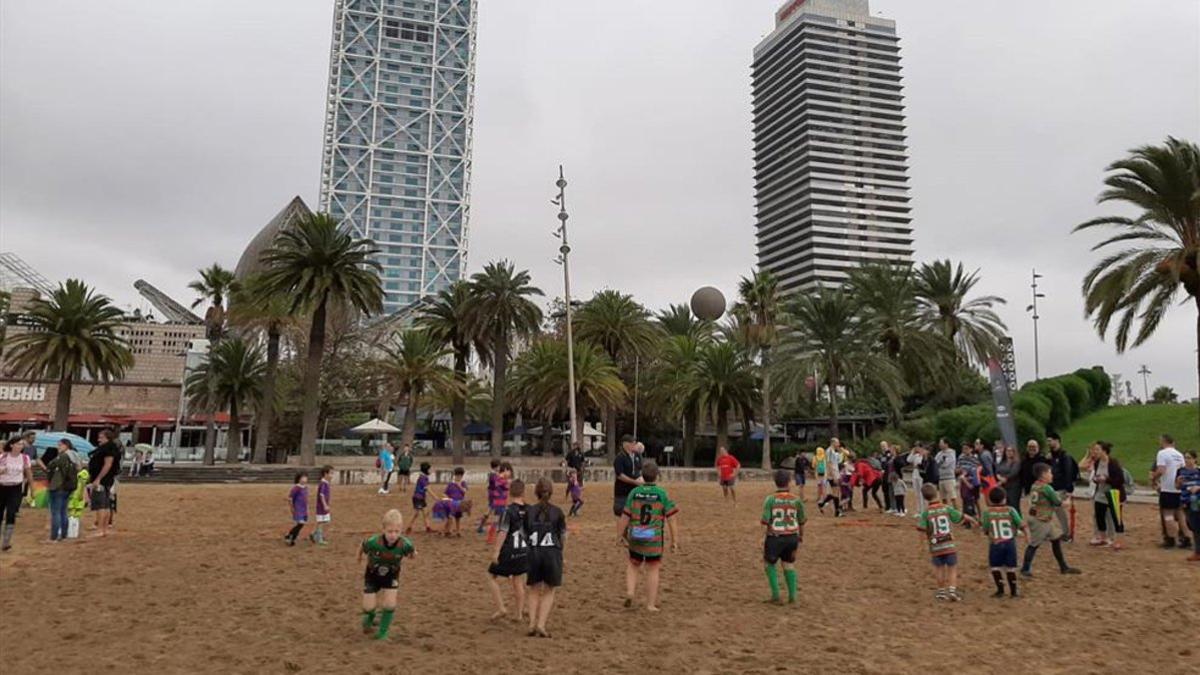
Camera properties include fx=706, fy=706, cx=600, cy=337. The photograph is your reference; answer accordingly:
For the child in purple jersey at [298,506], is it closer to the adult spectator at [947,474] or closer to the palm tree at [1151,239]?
the adult spectator at [947,474]

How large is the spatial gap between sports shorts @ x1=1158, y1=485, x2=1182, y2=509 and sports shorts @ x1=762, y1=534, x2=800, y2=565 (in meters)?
8.33

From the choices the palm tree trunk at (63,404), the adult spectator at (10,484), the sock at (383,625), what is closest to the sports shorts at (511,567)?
the sock at (383,625)

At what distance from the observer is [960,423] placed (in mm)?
35844

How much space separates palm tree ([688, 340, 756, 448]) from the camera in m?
43.2

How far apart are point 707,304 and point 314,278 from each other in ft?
101

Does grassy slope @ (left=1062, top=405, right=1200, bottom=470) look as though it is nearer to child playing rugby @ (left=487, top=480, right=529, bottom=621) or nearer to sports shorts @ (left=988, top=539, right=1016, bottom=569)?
sports shorts @ (left=988, top=539, right=1016, bottom=569)

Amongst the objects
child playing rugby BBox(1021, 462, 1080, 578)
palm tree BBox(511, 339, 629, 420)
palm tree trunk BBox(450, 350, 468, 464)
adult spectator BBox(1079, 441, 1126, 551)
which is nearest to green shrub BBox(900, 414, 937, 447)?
palm tree BBox(511, 339, 629, 420)

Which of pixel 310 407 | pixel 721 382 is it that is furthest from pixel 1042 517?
pixel 721 382

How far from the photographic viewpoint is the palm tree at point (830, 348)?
40.8m

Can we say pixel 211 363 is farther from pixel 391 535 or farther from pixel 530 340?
pixel 391 535

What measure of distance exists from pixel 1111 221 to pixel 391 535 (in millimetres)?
27052

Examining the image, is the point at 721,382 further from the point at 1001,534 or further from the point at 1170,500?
the point at 1001,534

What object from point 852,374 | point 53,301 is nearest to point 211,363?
point 53,301

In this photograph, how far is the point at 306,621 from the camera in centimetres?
746
